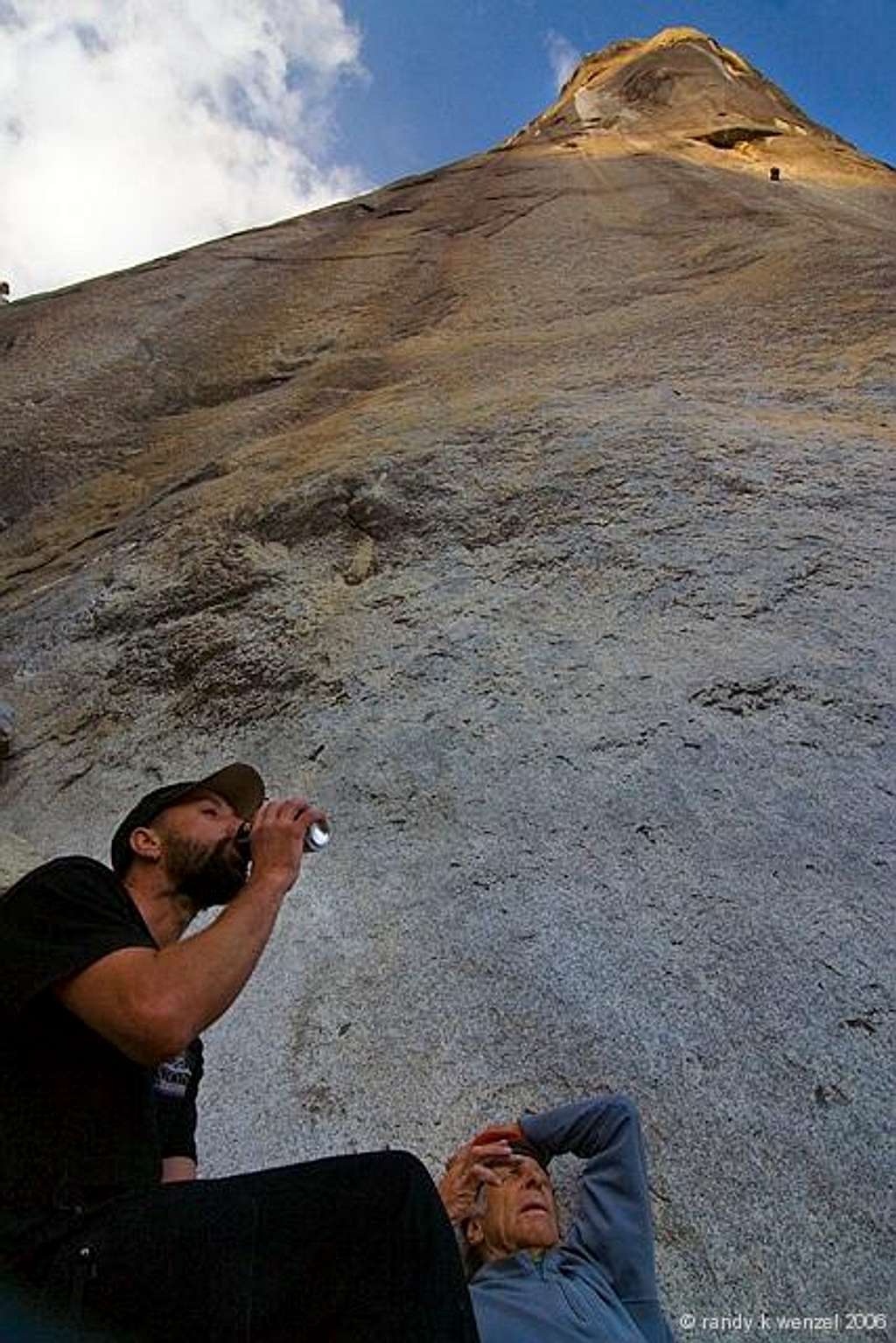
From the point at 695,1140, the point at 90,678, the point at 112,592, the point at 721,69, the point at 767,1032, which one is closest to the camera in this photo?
the point at 695,1140

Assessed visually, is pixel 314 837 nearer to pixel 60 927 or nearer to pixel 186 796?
pixel 186 796

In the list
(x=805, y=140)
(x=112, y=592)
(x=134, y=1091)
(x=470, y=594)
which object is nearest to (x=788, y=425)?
(x=470, y=594)

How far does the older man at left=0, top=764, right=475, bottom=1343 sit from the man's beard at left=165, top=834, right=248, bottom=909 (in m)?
0.29

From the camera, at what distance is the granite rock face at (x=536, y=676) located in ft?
10.9

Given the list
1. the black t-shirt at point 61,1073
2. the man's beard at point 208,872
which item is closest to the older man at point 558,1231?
the black t-shirt at point 61,1073

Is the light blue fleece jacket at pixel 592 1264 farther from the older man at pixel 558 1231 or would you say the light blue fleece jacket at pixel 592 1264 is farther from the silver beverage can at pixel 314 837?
the silver beverage can at pixel 314 837

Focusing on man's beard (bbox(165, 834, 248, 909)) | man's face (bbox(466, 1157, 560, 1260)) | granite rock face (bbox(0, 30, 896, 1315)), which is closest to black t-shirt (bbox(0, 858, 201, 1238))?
Result: man's beard (bbox(165, 834, 248, 909))

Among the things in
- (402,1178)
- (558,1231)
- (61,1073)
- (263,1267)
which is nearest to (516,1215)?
(558,1231)

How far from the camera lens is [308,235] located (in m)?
14.2

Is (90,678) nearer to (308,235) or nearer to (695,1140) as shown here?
(695,1140)

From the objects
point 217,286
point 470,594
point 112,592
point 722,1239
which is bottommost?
point 722,1239

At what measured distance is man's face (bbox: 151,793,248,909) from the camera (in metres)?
2.58

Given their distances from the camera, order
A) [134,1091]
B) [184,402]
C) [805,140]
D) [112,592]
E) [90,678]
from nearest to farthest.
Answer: [134,1091] < [90,678] < [112,592] < [184,402] < [805,140]

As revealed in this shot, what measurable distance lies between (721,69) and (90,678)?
22438 mm
